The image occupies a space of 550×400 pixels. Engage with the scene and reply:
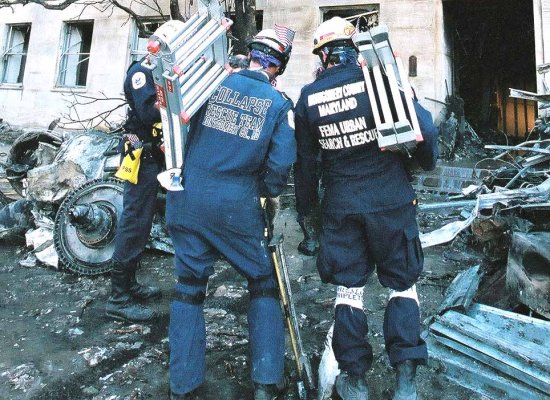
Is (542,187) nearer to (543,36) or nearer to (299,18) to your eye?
(543,36)

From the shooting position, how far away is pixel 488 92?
10.5 m

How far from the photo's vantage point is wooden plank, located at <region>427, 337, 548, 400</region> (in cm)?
205

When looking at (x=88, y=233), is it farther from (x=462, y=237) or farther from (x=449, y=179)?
(x=449, y=179)

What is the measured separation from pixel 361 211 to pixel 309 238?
96.9 inches

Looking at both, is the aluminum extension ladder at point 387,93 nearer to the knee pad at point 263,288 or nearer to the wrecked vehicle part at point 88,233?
the knee pad at point 263,288

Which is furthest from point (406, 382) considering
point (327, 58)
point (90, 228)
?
point (90, 228)

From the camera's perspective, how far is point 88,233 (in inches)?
144

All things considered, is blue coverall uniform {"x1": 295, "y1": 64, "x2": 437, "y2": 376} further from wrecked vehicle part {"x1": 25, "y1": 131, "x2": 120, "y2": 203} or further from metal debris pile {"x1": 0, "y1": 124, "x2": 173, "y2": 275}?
wrecked vehicle part {"x1": 25, "y1": 131, "x2": 120, "y2": 203}

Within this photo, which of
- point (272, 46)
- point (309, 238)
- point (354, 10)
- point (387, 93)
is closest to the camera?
point (387, 93)

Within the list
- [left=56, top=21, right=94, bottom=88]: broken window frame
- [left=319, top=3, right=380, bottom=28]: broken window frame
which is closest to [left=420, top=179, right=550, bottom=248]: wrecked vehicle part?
[left=319, top=3, right=380, bottom=28]: broken window frame

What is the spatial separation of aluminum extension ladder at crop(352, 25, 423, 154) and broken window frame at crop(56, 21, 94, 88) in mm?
10914

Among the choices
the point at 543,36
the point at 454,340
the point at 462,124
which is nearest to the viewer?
the point at 454,340

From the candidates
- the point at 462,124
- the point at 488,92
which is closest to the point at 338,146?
the point at 462,124

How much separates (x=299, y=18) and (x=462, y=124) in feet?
13.7
